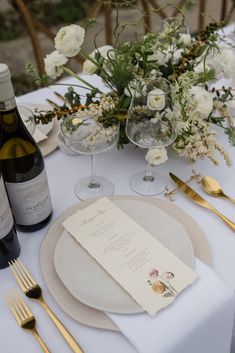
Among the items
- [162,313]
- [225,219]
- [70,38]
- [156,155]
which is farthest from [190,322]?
[70,38]

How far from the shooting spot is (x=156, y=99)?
0.78 m

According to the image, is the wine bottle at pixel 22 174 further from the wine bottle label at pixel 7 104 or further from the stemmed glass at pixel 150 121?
the stemmed glass at pixel 150 121

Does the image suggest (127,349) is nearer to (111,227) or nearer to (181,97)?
(111,227)

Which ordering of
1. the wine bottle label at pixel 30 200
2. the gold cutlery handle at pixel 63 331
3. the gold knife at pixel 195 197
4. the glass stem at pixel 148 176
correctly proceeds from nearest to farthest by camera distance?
the gold cutlery handle at pixel 63 331
the wine bottle label at pixel 30 200
the gold knife at pixel 195 197
the glass stem at pixel 148 176

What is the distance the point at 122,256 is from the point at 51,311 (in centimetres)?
15

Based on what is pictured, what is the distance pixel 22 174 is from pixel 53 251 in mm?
159

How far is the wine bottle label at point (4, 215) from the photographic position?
0.64 m

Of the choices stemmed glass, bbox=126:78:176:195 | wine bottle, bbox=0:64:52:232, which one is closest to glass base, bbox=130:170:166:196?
stemmed glass, bbox=126:78:176:195

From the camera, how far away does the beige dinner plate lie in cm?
64

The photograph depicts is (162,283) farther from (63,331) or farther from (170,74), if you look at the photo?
(170,74)

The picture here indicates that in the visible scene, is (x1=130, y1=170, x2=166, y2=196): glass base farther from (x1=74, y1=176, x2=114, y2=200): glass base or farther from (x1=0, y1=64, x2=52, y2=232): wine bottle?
(x1=0, y1=64, x2=52, y2=232): wine bottle

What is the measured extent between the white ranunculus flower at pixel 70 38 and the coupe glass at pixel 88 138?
0.14 m

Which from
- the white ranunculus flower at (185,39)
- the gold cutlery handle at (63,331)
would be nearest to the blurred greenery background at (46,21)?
the white ranunculus flower at (185,39)

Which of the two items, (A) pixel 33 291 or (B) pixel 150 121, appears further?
(B) pixel 150 121
